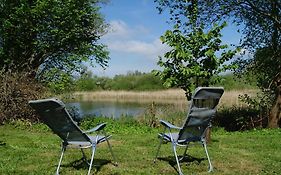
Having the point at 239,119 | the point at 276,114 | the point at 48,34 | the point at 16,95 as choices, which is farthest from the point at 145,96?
the point at 276,114

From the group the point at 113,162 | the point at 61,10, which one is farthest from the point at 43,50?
the point at 113,162

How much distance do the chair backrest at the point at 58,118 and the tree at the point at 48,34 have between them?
32.0ft

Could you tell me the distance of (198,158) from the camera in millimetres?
6254

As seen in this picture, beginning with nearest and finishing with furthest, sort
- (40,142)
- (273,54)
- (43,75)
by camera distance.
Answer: (40,142) < (273,54) < (43,75)

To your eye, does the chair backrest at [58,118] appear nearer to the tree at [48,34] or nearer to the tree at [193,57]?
the tree at [193,57]

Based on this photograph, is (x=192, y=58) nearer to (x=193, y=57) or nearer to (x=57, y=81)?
(x=193, y=57)

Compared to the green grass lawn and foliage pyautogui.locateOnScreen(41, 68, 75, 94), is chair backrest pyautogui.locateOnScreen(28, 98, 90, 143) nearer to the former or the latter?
the green grass lawn

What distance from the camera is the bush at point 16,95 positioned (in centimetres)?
1288

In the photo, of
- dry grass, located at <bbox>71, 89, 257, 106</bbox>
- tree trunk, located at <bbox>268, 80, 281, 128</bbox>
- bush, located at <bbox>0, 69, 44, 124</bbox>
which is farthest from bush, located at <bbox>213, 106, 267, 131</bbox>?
bush, located at <bbox>0, 69, 44, 124</bbox>

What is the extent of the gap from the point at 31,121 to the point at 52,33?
455cm

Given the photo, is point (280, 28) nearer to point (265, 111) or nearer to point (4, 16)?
point (265, 111)

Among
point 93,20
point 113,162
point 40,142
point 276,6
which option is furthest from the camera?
point 93,20

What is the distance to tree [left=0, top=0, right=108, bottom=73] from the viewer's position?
15.3 m

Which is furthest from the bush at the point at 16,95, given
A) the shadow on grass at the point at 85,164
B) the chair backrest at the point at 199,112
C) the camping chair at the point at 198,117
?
the chair backrest at the point at 199,112
